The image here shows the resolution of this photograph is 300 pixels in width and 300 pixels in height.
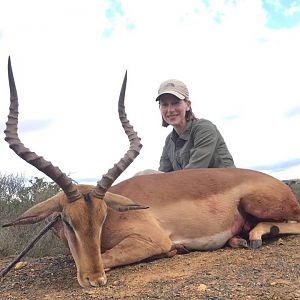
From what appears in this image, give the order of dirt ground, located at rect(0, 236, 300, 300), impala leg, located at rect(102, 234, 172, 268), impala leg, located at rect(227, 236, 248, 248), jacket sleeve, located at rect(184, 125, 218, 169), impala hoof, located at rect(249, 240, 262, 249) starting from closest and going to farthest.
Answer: dirt ground, located at rect(0, 236, 300, 300)
impala leg, located at rect(102, 234, 172, 268)
impala hoof, located at rect(249, 240, 262, 249)
impala leg, located at rect(227, 236, 248, 248)
jacket sleeve, located at rect(184, 125, 218, 169)

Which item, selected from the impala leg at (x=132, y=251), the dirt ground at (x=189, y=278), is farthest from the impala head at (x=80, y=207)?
the impala leg at (x=132, y=251)

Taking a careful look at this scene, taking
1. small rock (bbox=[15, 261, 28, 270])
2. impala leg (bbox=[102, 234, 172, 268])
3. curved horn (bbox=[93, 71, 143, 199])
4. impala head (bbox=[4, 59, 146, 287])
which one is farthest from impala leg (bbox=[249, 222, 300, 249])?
small rock (bbox=[15, 261, 28, 270])

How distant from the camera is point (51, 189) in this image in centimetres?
1062

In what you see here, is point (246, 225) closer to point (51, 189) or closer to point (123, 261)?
point (123, 261)

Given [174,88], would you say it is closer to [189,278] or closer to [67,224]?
[67,224]

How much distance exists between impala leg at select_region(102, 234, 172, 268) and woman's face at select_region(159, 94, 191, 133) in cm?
289

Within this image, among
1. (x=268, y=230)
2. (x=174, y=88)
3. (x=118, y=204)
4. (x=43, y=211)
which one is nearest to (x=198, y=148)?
(x=174, y=88)

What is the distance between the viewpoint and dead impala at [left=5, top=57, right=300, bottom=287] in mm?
5023

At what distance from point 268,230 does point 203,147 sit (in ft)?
5.78

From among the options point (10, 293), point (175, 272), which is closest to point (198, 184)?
point (175, 272)

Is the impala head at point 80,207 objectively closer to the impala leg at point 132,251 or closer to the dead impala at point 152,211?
the dead impala at point 152,211

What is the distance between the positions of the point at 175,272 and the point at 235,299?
130 cm

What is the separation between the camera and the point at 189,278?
4.51m

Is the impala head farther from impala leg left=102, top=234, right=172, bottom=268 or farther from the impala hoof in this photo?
the impala hoof
